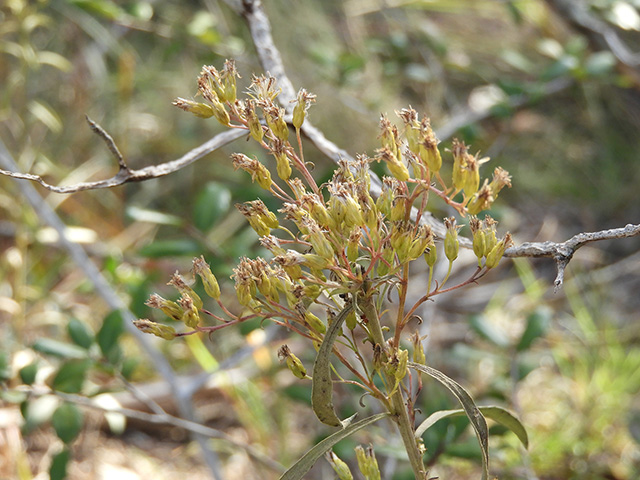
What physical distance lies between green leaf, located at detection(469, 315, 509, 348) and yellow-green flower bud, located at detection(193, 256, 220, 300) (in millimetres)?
723

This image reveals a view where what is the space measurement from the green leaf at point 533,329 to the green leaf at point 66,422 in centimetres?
72

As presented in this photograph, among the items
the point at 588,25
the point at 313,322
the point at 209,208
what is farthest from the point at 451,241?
the point at 588,25

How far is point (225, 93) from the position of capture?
487 mm

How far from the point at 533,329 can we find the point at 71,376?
75 cm

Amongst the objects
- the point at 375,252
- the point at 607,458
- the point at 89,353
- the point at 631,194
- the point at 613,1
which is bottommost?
the point at 607,458

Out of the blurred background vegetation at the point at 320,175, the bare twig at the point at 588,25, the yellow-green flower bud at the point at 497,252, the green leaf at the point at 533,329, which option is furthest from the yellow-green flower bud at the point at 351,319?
the bare twig at the point at 588,25

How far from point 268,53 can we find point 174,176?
80.9 inches

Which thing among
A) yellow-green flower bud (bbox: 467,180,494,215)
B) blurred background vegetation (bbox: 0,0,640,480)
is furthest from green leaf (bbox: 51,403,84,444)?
yellow-green flower bud (bbox: 467,180,494,215)

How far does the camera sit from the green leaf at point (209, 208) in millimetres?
1005

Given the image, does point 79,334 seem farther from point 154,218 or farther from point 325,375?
point 325,375

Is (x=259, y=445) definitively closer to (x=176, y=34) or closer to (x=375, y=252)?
(x=176, y=34)

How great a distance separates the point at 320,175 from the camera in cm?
120

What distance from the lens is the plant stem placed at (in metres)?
0.44

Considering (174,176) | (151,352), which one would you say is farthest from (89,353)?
(174,176)
